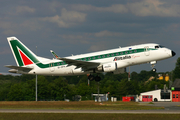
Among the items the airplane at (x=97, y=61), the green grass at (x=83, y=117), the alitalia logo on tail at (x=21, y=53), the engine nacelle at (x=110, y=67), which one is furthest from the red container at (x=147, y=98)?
the green grass at (x=83, y=117)

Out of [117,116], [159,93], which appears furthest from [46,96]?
[117,116]

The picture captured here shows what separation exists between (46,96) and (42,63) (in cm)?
6525

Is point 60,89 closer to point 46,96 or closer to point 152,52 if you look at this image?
point 46,96

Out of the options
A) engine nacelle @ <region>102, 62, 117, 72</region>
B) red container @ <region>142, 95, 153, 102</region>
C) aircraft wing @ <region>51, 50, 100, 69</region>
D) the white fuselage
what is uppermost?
the white fuselage

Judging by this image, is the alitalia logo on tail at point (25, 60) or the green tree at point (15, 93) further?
the green tree at point (15, 93)

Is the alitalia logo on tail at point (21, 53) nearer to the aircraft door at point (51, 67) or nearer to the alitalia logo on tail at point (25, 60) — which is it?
the alitalia logo on tail at point (25, 60)

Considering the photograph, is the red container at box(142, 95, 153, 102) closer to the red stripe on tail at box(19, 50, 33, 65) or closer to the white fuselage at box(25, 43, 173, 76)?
the white fuselage at box(25, 43, 173, 76)

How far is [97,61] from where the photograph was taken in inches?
1893

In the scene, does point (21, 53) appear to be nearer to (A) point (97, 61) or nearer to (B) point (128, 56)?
(A) point (97, 61)

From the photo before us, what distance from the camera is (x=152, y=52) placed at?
46781mm

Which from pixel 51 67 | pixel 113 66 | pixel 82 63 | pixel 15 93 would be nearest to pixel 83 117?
pixel 82 63

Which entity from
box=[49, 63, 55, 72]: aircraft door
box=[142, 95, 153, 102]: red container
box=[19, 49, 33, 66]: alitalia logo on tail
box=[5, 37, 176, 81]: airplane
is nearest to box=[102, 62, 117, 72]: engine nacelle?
box=[5, 37, 176, 81]: airplane

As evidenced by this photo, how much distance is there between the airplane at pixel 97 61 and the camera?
46.8m

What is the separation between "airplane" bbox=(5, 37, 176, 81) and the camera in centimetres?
4681
